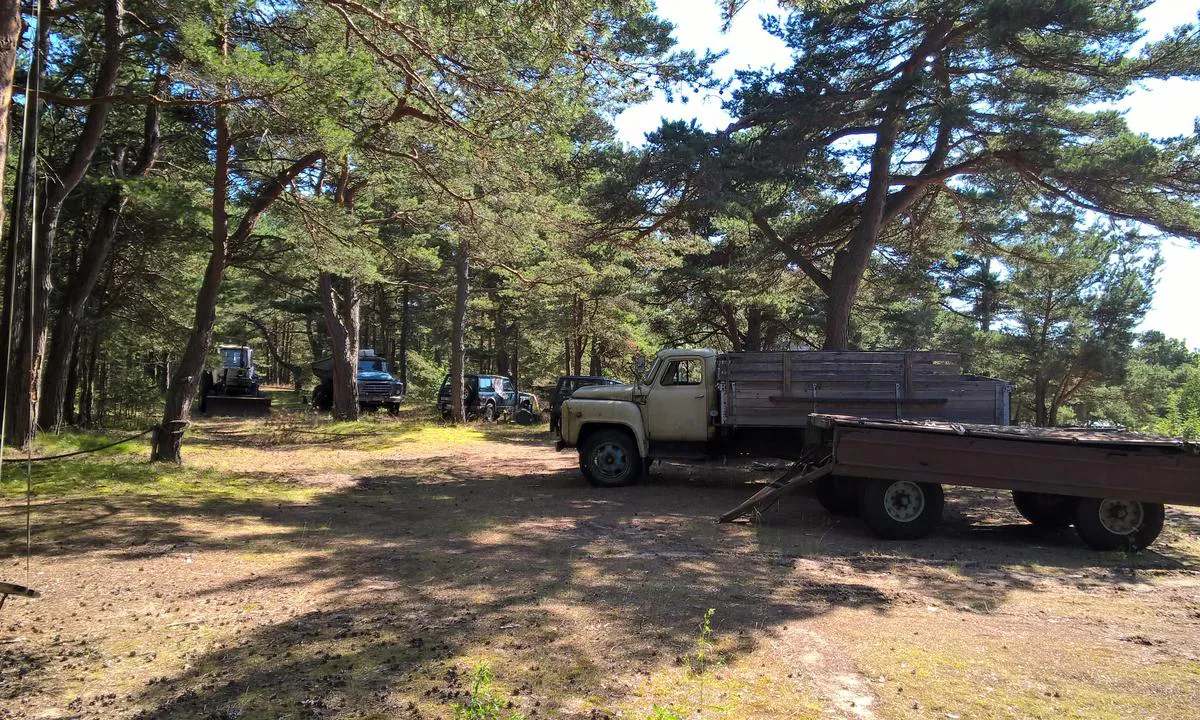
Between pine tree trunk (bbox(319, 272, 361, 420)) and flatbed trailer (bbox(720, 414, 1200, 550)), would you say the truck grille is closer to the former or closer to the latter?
pine tree trunk (bbox(319, 272, 361, 420))

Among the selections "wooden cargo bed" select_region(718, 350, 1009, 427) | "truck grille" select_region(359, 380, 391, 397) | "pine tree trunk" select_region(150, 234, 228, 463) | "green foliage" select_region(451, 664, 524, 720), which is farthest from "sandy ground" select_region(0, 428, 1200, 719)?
"truck grille" select_region(359, 380, 391, 397)

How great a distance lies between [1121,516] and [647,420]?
6.10 metres

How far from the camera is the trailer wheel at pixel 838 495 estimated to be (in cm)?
924

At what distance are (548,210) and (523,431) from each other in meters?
10.4

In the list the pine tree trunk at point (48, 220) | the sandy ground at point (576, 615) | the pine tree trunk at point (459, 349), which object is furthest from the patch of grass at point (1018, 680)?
the pine tree trunk at point (459, 349)

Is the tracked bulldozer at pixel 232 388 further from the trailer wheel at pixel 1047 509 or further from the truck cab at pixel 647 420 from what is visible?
the trailer wheel at pixel 1047 509

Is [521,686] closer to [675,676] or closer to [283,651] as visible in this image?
[675,676]

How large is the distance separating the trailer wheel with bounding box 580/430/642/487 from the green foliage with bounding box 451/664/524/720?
7769 millimetres

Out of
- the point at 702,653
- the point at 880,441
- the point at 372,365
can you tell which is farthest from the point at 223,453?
the point at 702,653

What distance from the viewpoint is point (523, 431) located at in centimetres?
2333

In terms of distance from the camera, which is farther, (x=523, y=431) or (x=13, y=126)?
(x=523, y=431)

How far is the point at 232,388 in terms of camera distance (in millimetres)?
27094

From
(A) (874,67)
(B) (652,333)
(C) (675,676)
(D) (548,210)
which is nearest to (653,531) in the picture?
(C) (675,676)

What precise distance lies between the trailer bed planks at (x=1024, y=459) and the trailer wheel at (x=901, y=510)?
0.33 meters
